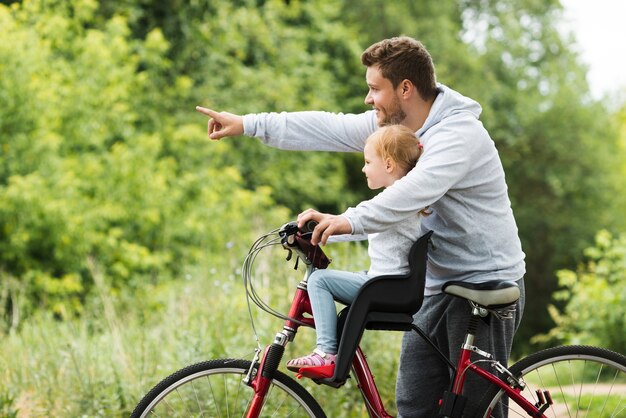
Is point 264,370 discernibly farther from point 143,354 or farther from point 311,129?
point 143,354

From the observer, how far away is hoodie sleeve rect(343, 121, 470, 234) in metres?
2.90

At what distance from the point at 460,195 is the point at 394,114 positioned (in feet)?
1.17

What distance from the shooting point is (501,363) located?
3445 millimetres

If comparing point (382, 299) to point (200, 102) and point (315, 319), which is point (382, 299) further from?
point (200, 102)

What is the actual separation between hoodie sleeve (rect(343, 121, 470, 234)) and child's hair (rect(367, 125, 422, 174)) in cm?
5

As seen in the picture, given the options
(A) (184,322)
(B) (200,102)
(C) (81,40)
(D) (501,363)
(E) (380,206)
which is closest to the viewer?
(E) (380,206)

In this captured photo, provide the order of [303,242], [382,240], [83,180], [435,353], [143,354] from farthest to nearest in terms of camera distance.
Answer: [83,180] → [143,354] → [435,353] → [382,240] → [303,242]

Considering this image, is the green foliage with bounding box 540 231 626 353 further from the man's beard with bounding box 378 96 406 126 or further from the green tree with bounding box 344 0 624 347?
the green tree with bounding box 344 0 624 347

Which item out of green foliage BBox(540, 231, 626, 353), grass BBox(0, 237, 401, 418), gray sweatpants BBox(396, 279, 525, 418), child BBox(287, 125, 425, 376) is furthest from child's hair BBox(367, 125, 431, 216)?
green foliage BBox(540, 231, 626, 353)

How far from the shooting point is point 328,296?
310 centimetres

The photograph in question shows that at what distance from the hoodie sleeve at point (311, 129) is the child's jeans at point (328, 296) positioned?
0.65 m

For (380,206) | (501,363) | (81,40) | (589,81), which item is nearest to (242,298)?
(501,363)

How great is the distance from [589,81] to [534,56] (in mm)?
1898

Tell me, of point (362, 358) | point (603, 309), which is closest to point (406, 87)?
point (362, 358)
